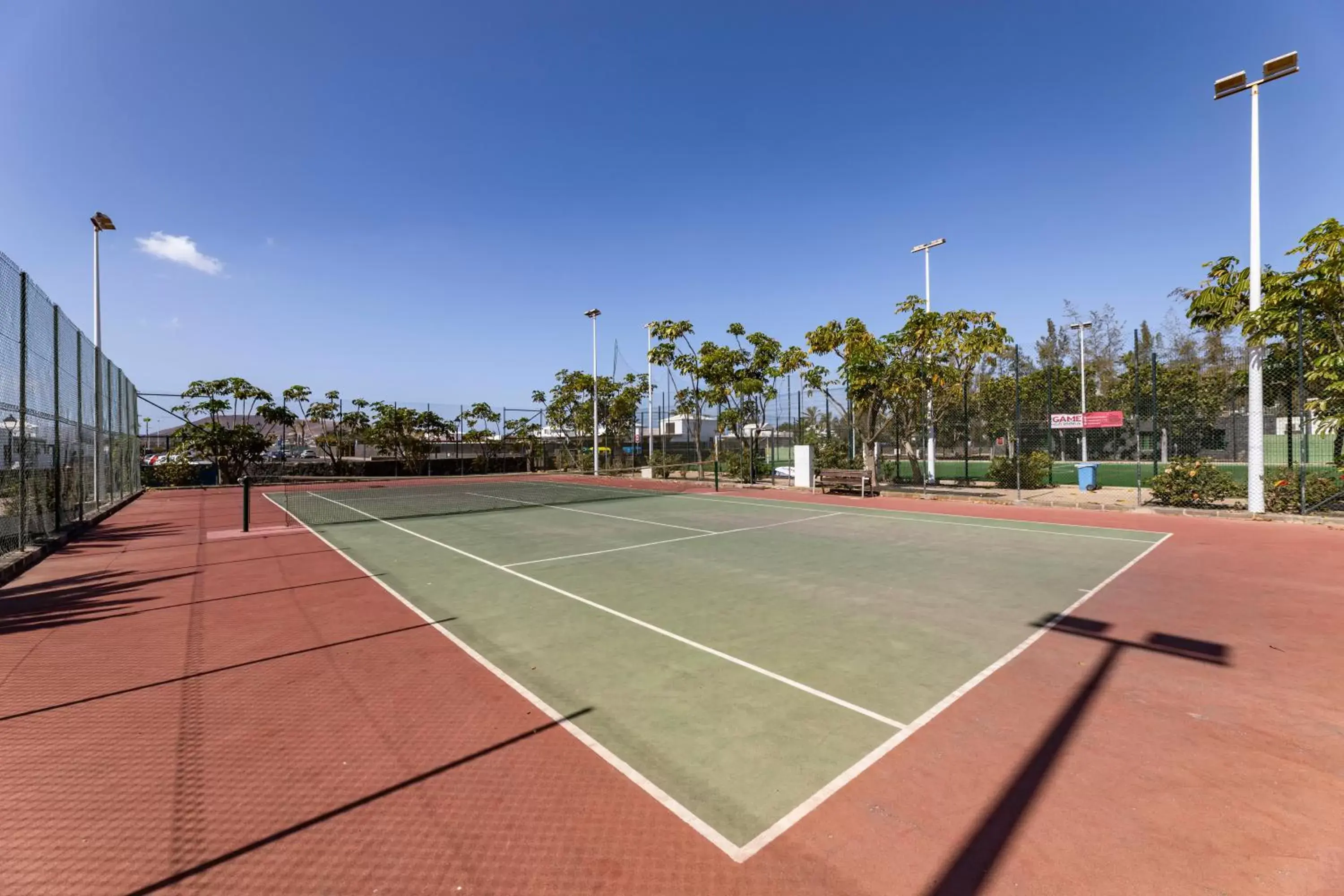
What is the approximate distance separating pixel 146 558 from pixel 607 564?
27.1ft

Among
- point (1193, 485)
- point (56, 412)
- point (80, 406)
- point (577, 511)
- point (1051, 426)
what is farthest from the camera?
point (1051, 426)

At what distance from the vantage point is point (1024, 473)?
21578mm

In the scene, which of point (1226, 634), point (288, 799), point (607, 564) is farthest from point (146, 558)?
point (1226, 634)

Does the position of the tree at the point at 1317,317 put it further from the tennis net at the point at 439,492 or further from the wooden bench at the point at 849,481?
the tennis net at the point at 439,492

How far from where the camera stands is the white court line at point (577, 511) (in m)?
13.6

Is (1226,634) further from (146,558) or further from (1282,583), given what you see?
(146,558)

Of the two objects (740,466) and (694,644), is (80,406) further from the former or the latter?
(740,466)

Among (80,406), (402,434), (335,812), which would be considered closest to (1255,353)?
(335,812)

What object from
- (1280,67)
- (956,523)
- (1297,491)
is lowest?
(956,523)

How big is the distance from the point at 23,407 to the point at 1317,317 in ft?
85.1

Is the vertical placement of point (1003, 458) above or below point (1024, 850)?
above

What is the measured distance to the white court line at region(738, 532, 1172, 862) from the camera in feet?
9.43

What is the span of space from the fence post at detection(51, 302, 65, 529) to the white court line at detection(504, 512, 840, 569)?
1005cm

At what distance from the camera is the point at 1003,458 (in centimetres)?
2239
